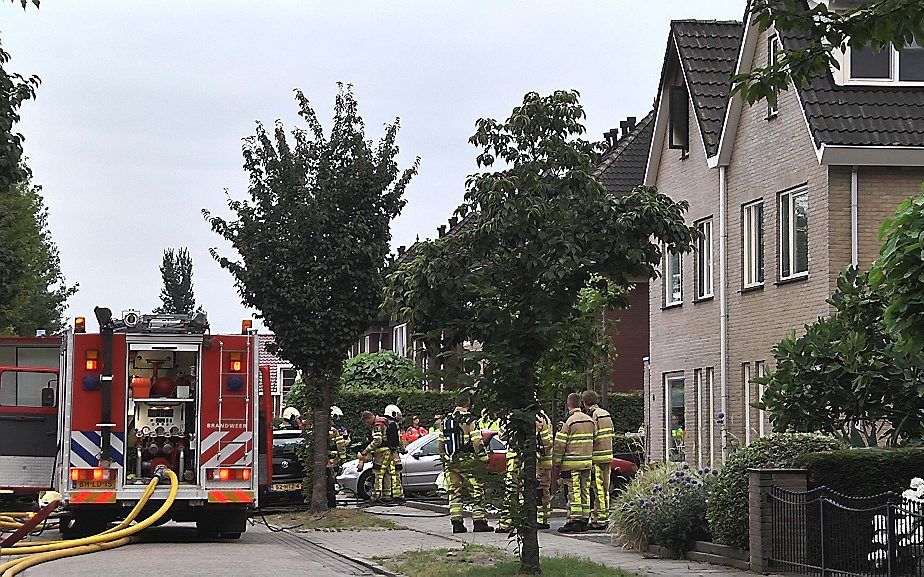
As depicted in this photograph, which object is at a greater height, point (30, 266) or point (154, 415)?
point (30, 266)

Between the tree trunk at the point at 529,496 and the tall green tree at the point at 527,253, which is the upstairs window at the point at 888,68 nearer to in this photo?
the tall green tree at the point at 527,253

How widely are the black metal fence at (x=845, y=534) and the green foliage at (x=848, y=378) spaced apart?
94.1 inches

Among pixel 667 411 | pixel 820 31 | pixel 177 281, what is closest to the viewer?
pixel 820 31

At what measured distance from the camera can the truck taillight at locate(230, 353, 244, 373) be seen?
20.0 meters

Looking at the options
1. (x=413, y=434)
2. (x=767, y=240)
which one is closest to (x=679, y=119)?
(x=767, y=240)

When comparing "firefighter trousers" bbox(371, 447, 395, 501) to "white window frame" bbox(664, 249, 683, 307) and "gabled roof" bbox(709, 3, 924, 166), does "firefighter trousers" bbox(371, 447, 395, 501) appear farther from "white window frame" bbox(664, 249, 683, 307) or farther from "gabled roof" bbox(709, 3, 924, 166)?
"gabled roof" bbox(709, 3, 924, 166)

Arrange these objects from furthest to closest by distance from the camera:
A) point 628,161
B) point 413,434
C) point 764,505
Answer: point 628,161
point 413,434
point 764,505

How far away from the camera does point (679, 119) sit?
3023 cm

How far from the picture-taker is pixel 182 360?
20188 millimetres

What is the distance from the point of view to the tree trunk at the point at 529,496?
14516mm

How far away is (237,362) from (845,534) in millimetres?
8916

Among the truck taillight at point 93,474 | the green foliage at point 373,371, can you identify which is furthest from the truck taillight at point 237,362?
the green foliage at point 373,371

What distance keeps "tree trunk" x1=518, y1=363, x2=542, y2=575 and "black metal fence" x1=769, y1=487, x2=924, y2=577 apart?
233 cm

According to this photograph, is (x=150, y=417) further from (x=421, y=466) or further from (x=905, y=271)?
(x=905, y=271)
